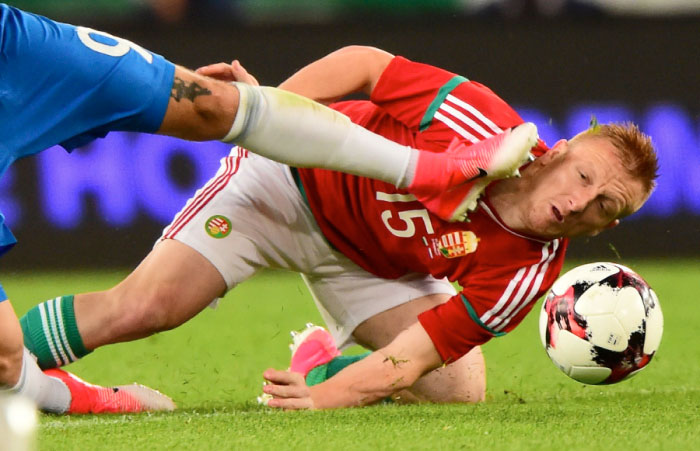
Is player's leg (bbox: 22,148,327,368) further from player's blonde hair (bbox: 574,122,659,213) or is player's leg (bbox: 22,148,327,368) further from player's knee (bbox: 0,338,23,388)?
player's blonde hair (bbox: 574,122,659,213)

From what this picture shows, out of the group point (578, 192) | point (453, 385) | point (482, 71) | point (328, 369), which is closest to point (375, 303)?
point (328, 369)

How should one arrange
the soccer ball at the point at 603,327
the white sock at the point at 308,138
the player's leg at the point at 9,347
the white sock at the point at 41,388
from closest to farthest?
the white sock at the point at 308,138
the player's leg at the point at 9,347
the white sock at the point at 41,388
the soccer ball at the point at 603,327

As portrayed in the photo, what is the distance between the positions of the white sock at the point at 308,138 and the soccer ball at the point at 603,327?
754 mm

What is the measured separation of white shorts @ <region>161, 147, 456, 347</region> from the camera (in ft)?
11.7

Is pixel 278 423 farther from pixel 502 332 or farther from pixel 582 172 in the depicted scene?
pixel 582 172

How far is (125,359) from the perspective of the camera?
460 cm

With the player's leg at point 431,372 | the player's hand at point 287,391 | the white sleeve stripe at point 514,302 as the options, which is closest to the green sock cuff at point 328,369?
the player's leg at point 431,372

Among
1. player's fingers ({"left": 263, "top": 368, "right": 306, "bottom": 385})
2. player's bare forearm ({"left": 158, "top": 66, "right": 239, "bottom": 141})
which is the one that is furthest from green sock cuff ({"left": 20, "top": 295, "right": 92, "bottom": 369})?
player's bare forearm ({"left": 158, "top": 66, "right": 239, "bottom": 141})

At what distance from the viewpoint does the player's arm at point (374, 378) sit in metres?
3.26

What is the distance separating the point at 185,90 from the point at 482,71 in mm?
4656

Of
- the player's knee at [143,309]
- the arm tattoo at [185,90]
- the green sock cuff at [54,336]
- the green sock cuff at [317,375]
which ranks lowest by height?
the green sock cuff at [317,375]

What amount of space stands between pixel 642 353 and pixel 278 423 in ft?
3.60

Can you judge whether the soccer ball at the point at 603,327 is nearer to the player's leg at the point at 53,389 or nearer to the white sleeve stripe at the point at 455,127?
the white sleeve stripe at the point at 455,127

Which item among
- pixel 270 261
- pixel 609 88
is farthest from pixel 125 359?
pixel 609 88
